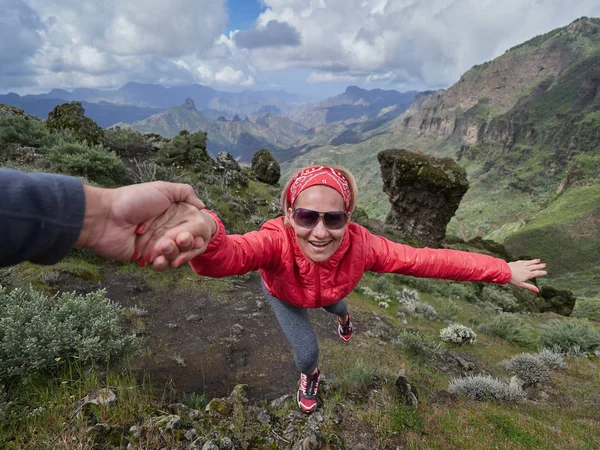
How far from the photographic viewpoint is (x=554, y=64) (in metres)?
198

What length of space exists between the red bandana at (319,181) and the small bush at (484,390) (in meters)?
4.06

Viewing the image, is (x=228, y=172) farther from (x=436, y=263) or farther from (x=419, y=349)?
(x=436, y=263)

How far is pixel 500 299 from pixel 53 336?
19051 mm

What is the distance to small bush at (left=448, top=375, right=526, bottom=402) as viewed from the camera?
A: 5.00 meters

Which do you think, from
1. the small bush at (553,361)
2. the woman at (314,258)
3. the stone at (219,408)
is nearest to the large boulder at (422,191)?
the small bush at (553,361)

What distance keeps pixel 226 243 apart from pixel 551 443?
4.47m

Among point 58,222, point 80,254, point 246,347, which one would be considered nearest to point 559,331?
point 246,347

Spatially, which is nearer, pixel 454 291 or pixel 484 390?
pixel 484 390

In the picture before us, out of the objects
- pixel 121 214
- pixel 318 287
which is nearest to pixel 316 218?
pixel 318 287

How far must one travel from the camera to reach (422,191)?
2166cm

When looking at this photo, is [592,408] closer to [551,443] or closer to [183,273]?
[551,443]

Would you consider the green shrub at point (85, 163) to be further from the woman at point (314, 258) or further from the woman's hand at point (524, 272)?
the woman's hand at point (524, 272)

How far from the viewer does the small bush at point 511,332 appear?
1018 centimetres

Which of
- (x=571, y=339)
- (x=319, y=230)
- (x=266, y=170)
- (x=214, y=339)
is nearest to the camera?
(x=319, y=230)
